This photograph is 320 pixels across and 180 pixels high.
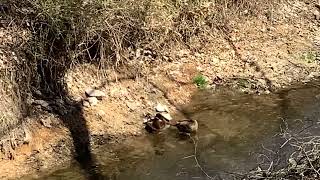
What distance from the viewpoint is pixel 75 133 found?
496 centimetres

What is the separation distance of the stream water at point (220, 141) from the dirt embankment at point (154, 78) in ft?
0.57

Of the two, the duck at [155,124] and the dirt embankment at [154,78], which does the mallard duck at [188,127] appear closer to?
the duck at [155,124]

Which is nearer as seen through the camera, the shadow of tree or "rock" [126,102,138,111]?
the shadow of tree

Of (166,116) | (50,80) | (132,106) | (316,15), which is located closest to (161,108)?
(166,116)

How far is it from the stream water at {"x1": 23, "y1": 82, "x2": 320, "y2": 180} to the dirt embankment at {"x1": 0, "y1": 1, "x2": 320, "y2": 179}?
17 centimetres

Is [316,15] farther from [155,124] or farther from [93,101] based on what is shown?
[93,101]

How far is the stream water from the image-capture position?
4.52 metres

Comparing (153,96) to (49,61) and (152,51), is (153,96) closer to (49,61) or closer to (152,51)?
(152,51)

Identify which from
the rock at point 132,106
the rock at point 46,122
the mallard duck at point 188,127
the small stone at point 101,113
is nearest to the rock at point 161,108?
the rock at point 132,106

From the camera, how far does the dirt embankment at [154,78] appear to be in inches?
187

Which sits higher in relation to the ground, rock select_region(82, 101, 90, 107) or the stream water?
rock select_region(82, 101, 90, 107)

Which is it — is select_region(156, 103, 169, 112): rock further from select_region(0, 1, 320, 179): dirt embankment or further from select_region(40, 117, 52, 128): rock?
select_region(40, 117, 52, 128): rock

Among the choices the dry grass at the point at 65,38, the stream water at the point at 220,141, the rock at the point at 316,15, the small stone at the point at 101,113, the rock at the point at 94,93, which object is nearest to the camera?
the stream water at the point at 220,141

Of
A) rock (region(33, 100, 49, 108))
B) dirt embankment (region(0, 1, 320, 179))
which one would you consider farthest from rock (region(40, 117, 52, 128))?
rock (region(33, 100, 49, 108))
